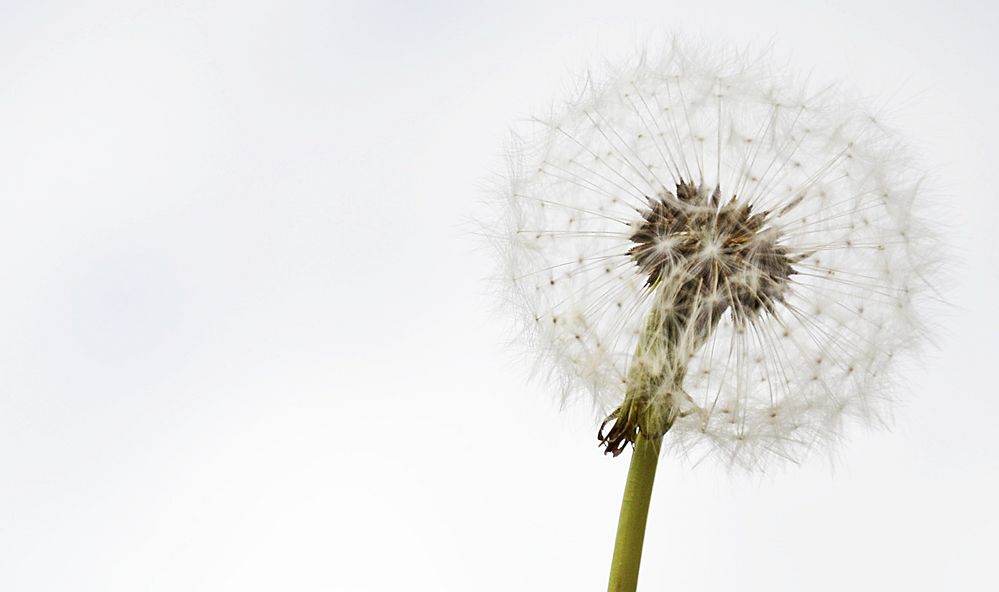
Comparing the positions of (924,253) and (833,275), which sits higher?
(924,253)

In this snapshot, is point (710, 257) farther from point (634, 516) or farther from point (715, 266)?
point (634, 516)

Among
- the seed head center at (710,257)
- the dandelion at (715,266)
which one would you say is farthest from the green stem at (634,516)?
the seed head center at (710,257)

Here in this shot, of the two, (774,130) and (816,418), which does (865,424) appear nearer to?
(816,418)

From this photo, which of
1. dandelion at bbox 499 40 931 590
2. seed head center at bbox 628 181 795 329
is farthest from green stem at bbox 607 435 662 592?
seed head center at bbox 628 181 795 329

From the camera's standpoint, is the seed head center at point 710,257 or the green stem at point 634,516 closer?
the green stem at point 634,516

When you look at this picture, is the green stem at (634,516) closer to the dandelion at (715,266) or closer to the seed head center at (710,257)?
the dandelion at (715,266)

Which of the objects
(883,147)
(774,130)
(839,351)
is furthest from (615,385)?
(883,147)

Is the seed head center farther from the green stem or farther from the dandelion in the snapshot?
the green stem

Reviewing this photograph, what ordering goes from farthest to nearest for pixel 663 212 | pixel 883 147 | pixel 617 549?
pixel 883 147 < pixel 663 212 < pixel 617 549
